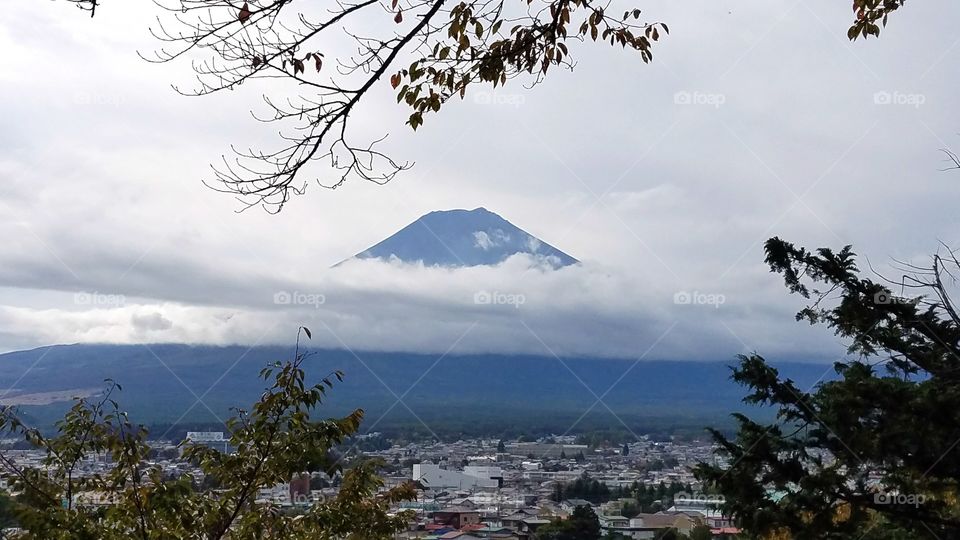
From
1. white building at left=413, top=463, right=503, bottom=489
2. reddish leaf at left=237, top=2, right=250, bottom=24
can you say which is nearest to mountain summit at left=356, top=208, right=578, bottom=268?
white building at left=413, top=463, right=503, bottom=489

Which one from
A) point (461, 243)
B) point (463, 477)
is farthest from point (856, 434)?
point (461, 243)

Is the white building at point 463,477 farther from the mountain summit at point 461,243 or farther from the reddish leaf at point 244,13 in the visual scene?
the mountain summit at point 461,243

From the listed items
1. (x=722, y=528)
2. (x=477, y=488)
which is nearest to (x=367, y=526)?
(x=477, y=488)

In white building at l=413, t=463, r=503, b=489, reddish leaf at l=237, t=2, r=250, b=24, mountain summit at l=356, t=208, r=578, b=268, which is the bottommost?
white building at l=413, t=463, r=503, b=489

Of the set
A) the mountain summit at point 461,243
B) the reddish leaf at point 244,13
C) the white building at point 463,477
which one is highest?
the mountain summit at point 461,243

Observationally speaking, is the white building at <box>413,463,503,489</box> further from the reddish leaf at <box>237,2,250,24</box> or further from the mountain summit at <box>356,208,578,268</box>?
the mountain summit at <box>356,208,578,268</box>

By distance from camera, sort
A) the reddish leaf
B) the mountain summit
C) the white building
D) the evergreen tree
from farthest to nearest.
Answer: the mountain summit → the white building → the evergreen tree → the reddish leaf

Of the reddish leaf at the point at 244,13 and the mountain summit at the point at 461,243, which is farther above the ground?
the mountain summit at the point at 461,243

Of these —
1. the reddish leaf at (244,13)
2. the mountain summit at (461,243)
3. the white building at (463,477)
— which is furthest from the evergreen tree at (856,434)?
the mountain summit at (461,243)

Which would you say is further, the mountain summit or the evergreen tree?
the mountain summit
